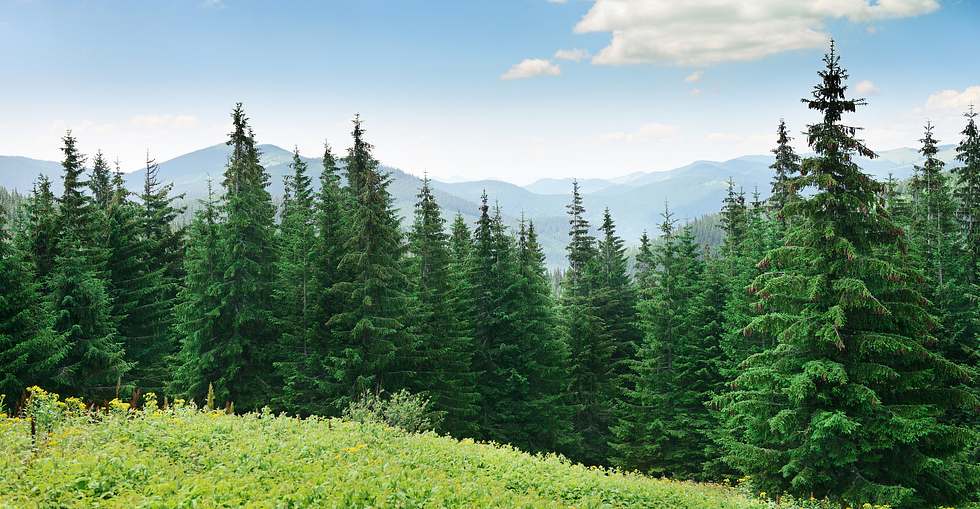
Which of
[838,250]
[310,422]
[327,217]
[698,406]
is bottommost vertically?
[698,406]

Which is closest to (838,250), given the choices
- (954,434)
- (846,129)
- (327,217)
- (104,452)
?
(846,129)

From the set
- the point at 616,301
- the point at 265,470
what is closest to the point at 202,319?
the point at 265,470

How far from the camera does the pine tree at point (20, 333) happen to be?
2134 cm

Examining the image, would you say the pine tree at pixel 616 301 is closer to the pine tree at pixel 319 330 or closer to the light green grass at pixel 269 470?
the pine tree at pixel 319 330

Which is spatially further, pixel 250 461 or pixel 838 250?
pixel 838 250

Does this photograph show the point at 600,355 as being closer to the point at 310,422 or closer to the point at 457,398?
the point at 457,398

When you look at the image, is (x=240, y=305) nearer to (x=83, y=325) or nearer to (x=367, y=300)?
(x=83, y=325)

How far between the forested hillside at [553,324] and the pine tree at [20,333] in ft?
0.35

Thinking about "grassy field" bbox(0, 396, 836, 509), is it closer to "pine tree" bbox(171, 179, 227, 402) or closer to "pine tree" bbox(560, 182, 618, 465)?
"pine tree" bbox(171, 179, 227, 402)

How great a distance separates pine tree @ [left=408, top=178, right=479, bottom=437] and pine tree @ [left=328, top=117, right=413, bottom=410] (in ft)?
4.83

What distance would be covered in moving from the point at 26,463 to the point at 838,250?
1844 cm

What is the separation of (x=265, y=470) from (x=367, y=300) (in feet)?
50.4

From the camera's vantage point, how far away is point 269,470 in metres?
10.6

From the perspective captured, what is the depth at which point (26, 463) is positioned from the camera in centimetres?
946
